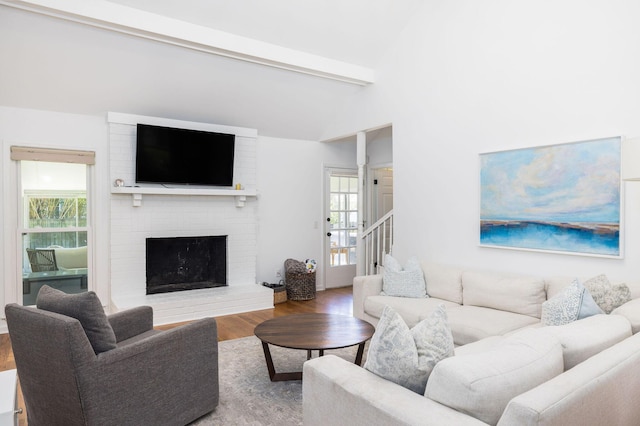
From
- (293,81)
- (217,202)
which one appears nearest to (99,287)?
(217,202)

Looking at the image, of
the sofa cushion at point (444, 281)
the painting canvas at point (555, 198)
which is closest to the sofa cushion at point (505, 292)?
the sofa cushion at point (444, 281)

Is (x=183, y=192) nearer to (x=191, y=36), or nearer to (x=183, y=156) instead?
(x=183, y=156)

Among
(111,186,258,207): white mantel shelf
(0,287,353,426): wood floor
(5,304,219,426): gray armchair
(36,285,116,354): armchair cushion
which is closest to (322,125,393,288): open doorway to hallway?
(0,287,353,426): wood floor

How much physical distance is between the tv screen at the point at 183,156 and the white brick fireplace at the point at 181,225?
154 millimetres

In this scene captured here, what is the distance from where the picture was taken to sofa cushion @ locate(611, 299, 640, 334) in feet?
7.11

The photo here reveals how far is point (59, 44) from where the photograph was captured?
3852 mm

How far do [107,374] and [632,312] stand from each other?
8.94 ft

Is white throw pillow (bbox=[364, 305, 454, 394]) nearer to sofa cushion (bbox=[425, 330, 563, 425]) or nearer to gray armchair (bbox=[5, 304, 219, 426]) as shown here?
sofa cushion (bbox=[425, 330, 563, 425])

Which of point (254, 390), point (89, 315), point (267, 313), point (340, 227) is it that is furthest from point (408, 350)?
point (340, 227)

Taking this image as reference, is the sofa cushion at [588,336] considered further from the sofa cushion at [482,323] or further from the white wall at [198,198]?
the white wall at [198,198]

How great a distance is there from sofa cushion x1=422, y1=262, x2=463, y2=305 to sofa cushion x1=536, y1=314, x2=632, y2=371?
1.83 metres

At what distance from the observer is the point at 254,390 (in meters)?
2.98

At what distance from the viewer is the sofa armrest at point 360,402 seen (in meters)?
1.39

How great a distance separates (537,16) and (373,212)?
3877mm
